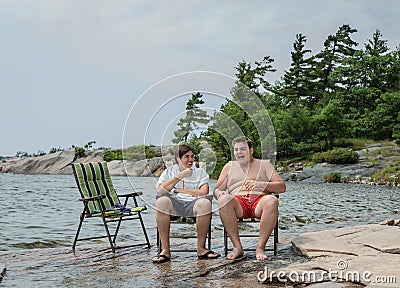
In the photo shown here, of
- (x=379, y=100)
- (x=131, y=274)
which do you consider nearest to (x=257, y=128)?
(x=131, y=274)

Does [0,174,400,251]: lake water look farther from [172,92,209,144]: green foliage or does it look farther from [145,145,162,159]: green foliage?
[172,92,209,144]: green foliage

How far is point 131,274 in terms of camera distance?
353 centimetres

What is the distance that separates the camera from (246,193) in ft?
13.9

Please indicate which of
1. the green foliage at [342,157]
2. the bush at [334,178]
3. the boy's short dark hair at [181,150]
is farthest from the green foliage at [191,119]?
→ the green foliage at [342,157]

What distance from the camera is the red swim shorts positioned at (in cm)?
412

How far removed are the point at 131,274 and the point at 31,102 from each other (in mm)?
23438

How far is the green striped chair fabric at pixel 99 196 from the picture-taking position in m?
4.58

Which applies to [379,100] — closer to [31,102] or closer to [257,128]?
[31,102]

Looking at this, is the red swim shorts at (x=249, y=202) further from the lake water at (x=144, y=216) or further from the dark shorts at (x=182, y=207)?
the lake water at (x=144, y=216)

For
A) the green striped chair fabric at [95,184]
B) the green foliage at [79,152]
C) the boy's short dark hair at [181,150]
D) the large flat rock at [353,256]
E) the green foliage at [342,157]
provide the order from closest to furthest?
1. the large flat rock at [353,256]
2. the boy's short dark hair at [181,150]
3. the green striped chair fabric at [95,184]
4. the green foliage at [342,157]
5. the green foliage at [79,152]

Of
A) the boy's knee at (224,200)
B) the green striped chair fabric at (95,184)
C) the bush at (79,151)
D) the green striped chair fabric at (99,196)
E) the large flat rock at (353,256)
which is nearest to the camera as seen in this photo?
the large flat rock at (353,256)

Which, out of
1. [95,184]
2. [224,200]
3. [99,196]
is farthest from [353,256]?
[95,184]

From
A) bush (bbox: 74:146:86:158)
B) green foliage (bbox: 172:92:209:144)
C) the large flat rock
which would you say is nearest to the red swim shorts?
the large flat rock

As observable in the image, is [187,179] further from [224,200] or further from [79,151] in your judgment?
[79,151]
